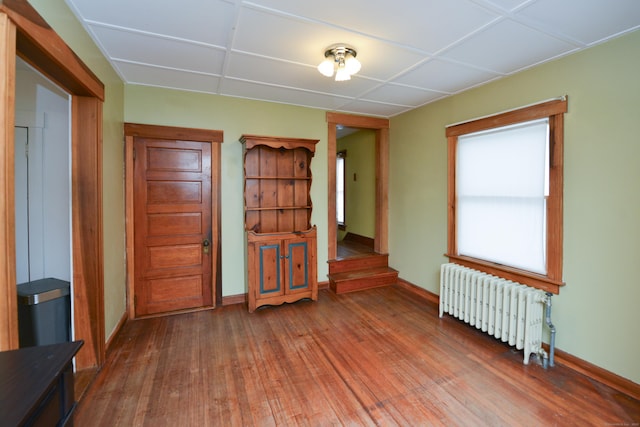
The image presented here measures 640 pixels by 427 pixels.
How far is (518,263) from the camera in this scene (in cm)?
288

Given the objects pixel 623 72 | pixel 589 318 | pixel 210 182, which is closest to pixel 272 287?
pixel 210 182

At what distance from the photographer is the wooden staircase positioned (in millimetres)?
4188

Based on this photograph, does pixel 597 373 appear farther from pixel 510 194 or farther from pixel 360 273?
pixel 360 273

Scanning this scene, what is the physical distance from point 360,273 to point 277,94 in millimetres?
2823

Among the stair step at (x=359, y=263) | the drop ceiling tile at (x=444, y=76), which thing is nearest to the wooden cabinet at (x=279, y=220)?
the stair step at (x=359, y=263)

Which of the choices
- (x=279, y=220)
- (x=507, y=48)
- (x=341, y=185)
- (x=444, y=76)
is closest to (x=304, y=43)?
(x=444, y=76)

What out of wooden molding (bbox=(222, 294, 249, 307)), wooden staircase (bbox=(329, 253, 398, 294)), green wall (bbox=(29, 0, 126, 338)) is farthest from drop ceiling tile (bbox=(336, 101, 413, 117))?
wooden molding (bbox=(222, 294, 249, 307))

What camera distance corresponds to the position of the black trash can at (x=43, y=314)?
2178 millimetres

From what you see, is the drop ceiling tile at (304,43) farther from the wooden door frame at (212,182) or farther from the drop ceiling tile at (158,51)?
the wooden door frame at (212,182)

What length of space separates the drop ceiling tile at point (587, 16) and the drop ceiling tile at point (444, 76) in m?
0.76

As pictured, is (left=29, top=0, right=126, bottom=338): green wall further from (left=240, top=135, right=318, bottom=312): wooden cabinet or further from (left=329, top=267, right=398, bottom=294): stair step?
(left=329, top=267, right=398, bottom=294): stair step

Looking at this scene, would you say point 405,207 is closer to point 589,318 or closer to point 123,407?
point 589,318

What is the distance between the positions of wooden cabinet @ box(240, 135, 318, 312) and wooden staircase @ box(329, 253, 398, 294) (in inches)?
19.6

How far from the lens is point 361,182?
19.2ft
